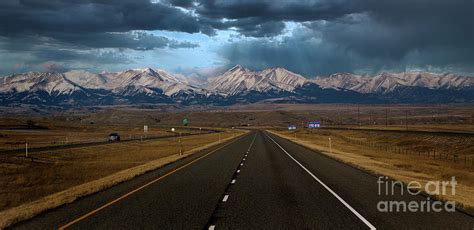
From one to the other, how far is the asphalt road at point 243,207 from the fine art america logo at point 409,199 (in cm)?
20

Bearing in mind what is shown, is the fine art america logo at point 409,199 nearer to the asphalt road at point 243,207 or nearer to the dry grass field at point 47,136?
the asphalt road at point 243,207

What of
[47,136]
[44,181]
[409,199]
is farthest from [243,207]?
[47,136]

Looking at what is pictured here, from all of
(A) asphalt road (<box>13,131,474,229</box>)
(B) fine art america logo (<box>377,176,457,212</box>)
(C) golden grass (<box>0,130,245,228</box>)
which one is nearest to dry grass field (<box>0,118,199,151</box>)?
(C) golden grass (<box>0,130,245,228</box>)

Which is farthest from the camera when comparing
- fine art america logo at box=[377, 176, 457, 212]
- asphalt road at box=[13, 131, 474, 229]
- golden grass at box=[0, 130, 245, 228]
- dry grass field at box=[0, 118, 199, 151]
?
dry grass field at box=[0, 118, 199, 151]

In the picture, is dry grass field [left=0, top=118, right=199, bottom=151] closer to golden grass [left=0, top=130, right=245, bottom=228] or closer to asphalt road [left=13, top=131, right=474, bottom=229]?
golden grass [left=0, top=130, right=245, bottom=228]

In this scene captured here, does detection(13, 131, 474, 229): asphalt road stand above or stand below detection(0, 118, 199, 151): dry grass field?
above

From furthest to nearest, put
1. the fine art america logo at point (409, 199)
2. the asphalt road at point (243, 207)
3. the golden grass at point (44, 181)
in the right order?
the golden grass at point (44, 181)
the fine art america logo at point (409, 199)
the asphalt road at point (243, 207)

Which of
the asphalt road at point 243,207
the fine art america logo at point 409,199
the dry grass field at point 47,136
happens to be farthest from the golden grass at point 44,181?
the dry grass field at point 47,136

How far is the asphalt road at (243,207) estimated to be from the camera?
1299 centimetres

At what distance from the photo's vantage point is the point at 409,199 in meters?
17.6

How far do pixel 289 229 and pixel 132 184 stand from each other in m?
12.0

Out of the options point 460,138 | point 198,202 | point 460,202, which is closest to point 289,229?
point 198,202

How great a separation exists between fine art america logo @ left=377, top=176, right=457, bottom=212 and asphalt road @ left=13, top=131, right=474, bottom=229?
0.20 m

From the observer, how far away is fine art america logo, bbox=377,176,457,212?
15.5 m
